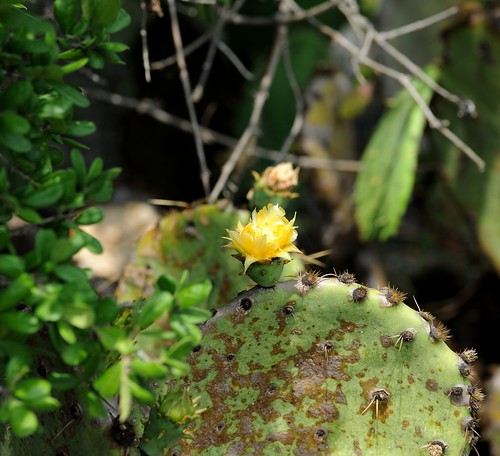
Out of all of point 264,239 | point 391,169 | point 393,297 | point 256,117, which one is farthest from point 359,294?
point 391,169

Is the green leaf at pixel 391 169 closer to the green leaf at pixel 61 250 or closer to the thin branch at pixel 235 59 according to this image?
the thin branch at pixel 235 59

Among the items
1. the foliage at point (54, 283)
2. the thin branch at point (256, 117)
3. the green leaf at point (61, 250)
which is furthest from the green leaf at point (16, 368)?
the thin branch at point (256, 117)

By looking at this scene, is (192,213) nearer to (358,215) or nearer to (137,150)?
(358,215)

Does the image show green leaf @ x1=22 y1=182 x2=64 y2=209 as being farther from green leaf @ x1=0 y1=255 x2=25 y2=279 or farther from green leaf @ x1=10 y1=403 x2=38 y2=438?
green leaf @ x1=10 y1=403 x2=38 y2=438

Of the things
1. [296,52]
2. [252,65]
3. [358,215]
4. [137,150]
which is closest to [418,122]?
[358,215]

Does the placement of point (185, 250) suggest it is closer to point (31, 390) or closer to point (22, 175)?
point (22, 175)
